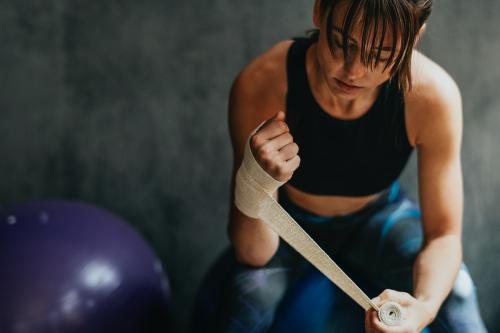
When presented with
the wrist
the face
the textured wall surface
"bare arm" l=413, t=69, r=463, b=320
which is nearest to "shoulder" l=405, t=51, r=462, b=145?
"bare arm" l=413, t=69, r=463, b=320

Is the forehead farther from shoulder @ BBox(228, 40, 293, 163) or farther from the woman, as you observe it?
shoulder @ BBox(228, 40, 293, 163)

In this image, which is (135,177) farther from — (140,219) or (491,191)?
(491,191)

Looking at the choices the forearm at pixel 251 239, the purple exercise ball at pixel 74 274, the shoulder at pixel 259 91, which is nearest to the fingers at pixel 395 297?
the forearm at pixel 251 239

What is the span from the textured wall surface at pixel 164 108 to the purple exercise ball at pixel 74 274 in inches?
14.4

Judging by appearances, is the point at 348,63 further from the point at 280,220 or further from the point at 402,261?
the point at 402,261

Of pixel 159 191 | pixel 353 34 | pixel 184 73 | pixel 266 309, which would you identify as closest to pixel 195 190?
pixel 159 191

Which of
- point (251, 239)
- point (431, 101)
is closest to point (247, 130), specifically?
point (251, 239)

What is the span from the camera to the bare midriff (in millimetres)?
1113

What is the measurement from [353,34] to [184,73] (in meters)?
0.79

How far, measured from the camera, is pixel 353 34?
0.81 metres

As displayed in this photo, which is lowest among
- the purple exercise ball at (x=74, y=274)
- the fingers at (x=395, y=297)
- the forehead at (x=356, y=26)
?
the purple exercise ball at (x=74, y=274)

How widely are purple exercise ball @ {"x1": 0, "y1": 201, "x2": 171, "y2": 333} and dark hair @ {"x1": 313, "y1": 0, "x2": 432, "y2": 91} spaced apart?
0.57 m

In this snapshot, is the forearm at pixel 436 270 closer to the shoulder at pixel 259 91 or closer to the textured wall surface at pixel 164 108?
the shoulder at pixel 259 91

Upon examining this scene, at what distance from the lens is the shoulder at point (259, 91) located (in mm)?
1025
